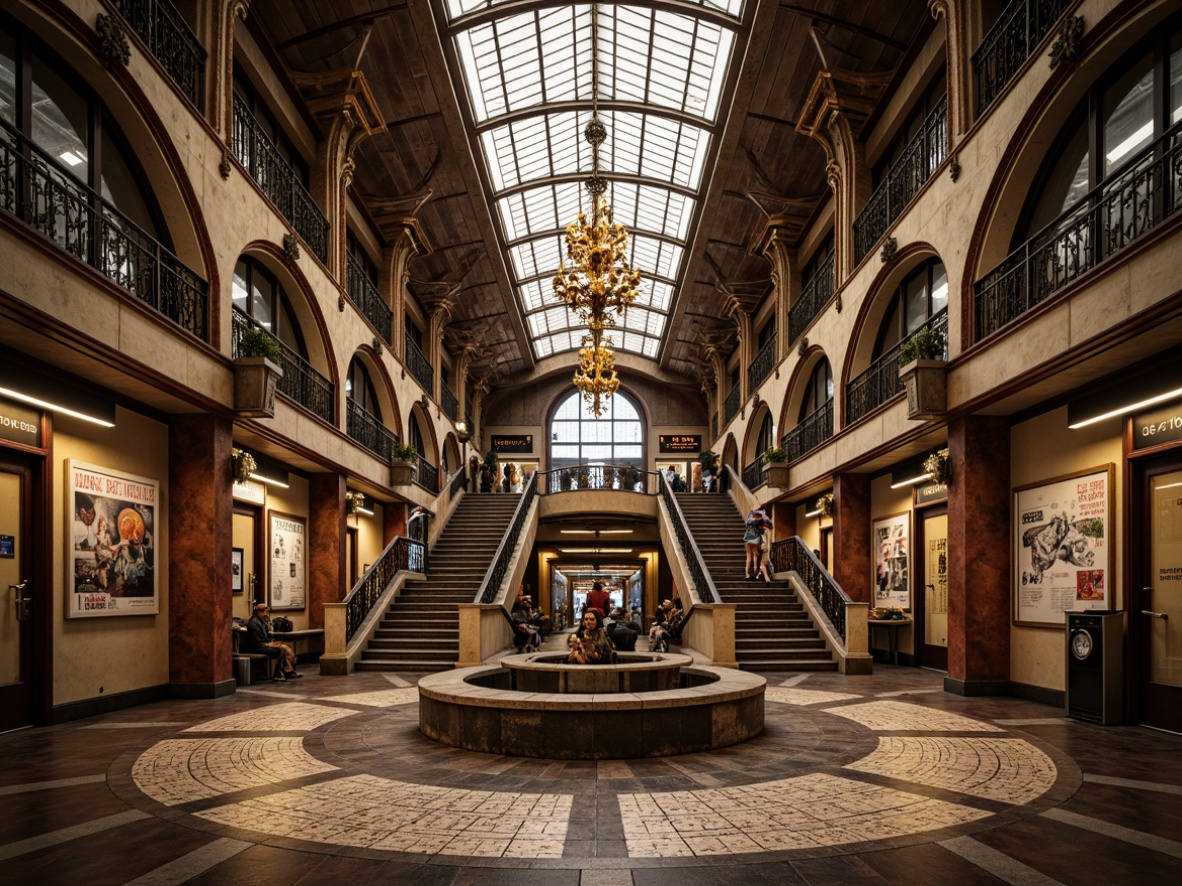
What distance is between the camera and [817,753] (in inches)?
259

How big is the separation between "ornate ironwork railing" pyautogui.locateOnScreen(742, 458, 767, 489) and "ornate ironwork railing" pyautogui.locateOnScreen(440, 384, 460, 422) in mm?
9540

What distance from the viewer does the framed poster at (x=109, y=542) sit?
333 inches

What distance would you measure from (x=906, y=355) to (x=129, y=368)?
903 cm

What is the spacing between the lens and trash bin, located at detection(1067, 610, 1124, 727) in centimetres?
776

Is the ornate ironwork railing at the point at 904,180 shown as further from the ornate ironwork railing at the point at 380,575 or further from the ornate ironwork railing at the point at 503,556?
the ornate ironwork railing at the point at 380,575

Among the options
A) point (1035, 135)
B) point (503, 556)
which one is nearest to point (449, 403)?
point (503, 556)

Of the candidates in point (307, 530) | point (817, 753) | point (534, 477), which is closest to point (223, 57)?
point (307, 530)

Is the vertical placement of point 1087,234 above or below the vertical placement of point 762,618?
above

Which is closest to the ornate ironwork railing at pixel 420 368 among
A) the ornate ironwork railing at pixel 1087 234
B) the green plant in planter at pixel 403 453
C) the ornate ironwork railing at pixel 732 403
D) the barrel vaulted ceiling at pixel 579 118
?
the barrel vaulted ceiling at pixel 579 118

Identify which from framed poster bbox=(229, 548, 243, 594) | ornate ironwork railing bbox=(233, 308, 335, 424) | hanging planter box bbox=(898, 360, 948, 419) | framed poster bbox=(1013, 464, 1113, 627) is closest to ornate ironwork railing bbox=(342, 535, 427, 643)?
framed poster bbox=(229, 548, 243, 594)

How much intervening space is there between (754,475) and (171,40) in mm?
17766

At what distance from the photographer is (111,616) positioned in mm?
8961

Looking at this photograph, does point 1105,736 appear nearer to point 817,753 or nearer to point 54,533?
point 817,753

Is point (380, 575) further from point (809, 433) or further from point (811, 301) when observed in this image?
point (811, 301)
